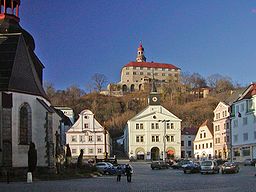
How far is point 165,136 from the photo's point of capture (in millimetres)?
104188

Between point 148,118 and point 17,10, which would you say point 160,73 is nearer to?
→ point 148,118

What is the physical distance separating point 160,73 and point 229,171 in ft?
508

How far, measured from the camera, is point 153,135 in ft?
345

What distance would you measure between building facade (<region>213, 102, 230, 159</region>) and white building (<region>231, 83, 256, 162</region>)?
305cm

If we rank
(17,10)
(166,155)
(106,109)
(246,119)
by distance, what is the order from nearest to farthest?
(17,10), (246,119), (166,155), (106,109)

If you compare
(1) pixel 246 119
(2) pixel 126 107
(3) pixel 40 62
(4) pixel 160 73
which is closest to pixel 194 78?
(4) pixel 160 73

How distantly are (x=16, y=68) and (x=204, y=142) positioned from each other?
66.4 meters

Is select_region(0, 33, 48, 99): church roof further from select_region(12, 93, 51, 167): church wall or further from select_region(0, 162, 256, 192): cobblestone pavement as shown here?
select_region(0, 162, 256, 192): cobblestone pavement

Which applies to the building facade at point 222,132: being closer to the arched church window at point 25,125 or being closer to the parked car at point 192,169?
the parked car at point 192,169

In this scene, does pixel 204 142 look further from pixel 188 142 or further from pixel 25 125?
pixel 25 125

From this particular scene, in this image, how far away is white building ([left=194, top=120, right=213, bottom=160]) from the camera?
9600 centimetres

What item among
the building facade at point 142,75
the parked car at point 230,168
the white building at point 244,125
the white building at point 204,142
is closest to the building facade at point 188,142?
the white building at point 204,142

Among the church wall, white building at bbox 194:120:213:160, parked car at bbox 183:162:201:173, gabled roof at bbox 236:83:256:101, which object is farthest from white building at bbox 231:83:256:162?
the church wall

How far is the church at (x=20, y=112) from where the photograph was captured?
38.1 meters
